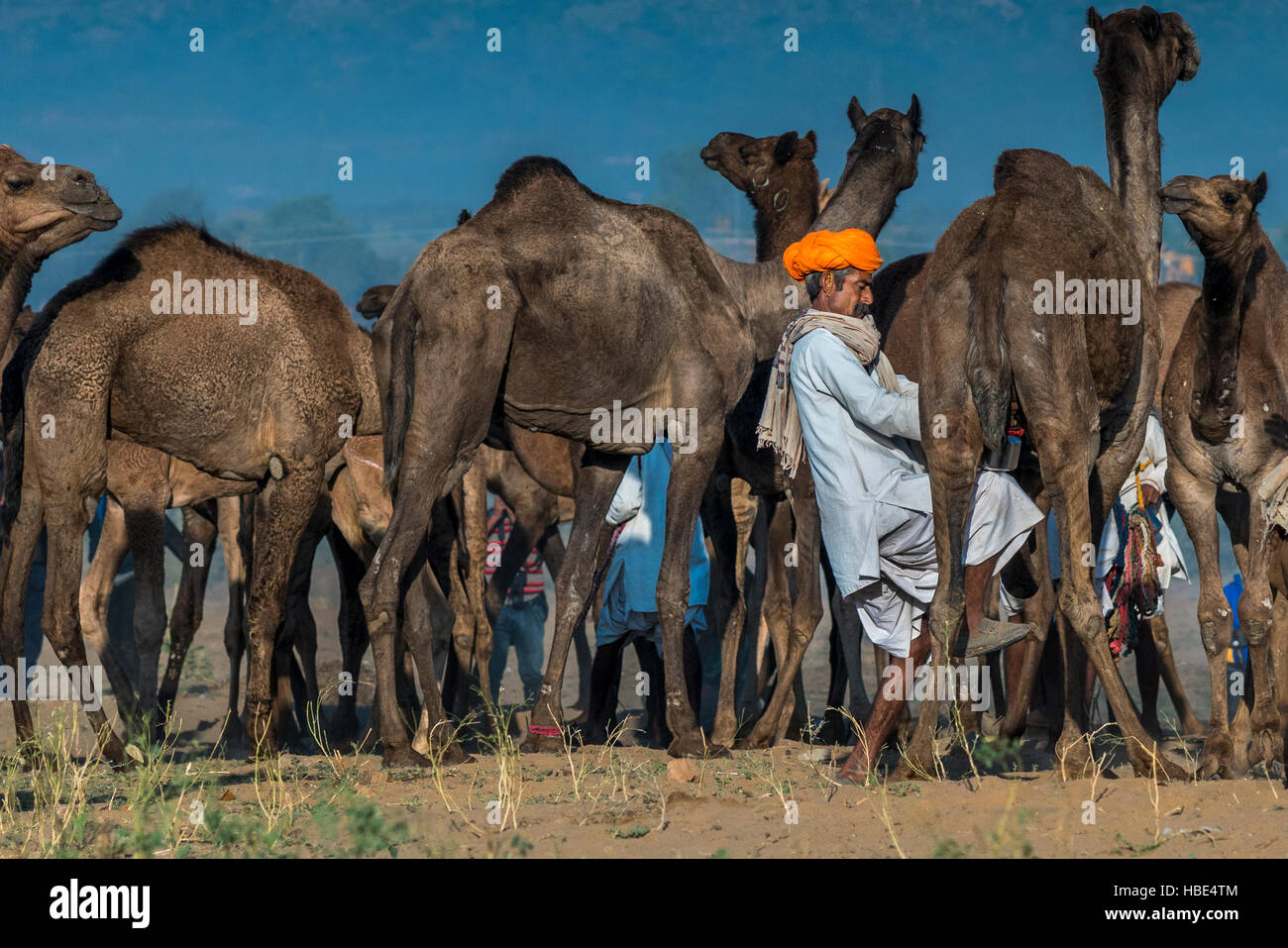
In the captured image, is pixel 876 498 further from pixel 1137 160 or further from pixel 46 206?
pixel 46 206

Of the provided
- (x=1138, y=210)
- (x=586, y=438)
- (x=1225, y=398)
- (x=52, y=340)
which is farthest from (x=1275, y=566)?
(x=52, y=340)

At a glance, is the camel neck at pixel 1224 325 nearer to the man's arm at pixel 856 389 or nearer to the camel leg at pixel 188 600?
the man's arm at pixel 856 389

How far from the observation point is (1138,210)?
7324 mm

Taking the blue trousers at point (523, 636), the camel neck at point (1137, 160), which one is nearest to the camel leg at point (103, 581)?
the blue trousers at point (523, 636)

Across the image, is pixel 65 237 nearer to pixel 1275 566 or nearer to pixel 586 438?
pixel 586 438

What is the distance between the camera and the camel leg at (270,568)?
304 inches

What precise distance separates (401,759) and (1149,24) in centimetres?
511

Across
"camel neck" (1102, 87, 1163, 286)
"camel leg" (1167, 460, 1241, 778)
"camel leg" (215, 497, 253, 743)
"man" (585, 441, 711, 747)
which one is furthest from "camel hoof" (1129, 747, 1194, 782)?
"camel leg" (215, 497, 253, 743)

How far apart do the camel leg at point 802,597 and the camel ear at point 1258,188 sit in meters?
2.50

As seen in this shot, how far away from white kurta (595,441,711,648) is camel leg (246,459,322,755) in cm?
181

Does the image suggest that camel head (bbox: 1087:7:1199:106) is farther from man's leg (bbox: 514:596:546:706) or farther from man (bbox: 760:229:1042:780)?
man's leg (bbox: 514:596:546:706)

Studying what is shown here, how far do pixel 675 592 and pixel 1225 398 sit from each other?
2.81 meters

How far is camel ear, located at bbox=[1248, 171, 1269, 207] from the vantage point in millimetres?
7031

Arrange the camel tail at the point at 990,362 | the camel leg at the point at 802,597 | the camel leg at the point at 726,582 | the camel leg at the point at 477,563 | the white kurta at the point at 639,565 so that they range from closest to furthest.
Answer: the camel tail at the point at 990,362
the camel leg at the point at 802,597
the camel leg at the point at 726,582
the white kurta at the point at 639,565
the camel leg at the point at 477,563
